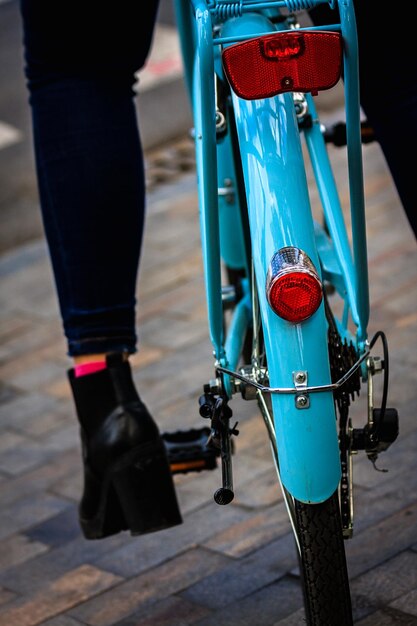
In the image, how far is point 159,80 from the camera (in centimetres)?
640

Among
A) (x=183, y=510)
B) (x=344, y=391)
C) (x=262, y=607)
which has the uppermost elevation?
(x=344, y=391)

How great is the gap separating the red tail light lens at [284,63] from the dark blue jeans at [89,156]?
62 cm

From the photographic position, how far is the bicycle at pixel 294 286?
1466 mm

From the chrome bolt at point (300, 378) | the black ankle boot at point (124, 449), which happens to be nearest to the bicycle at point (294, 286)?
the chrome bolt at point (300, 378)

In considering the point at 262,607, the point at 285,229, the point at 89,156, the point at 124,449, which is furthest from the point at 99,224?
the point at 262,607

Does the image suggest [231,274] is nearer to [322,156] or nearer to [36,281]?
[322,156]

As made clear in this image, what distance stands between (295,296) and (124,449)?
61 centimetres

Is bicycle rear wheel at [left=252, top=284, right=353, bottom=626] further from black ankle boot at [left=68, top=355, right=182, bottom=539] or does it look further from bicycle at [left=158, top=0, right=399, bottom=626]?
black ankle boot at [left=68, top=355, right=182, bottom=539]

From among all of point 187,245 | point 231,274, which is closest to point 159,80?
point 187,245

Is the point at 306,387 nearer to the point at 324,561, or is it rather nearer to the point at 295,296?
the point at 295,296

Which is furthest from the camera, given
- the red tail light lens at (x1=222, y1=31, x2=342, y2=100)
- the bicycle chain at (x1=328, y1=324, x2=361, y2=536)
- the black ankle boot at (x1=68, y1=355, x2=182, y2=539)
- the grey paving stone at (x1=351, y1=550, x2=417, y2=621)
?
the black ankle boot at (x1=68, y1=355, x2=182, y2=539)

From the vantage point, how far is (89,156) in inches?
80.7

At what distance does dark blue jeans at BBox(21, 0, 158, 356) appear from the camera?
2.02 metres

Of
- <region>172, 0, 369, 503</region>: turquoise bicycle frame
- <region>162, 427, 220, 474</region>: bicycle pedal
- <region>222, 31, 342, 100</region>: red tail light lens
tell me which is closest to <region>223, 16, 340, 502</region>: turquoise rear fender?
<region>172, 0, 369, 503</region>: turquoise bicycle frame
